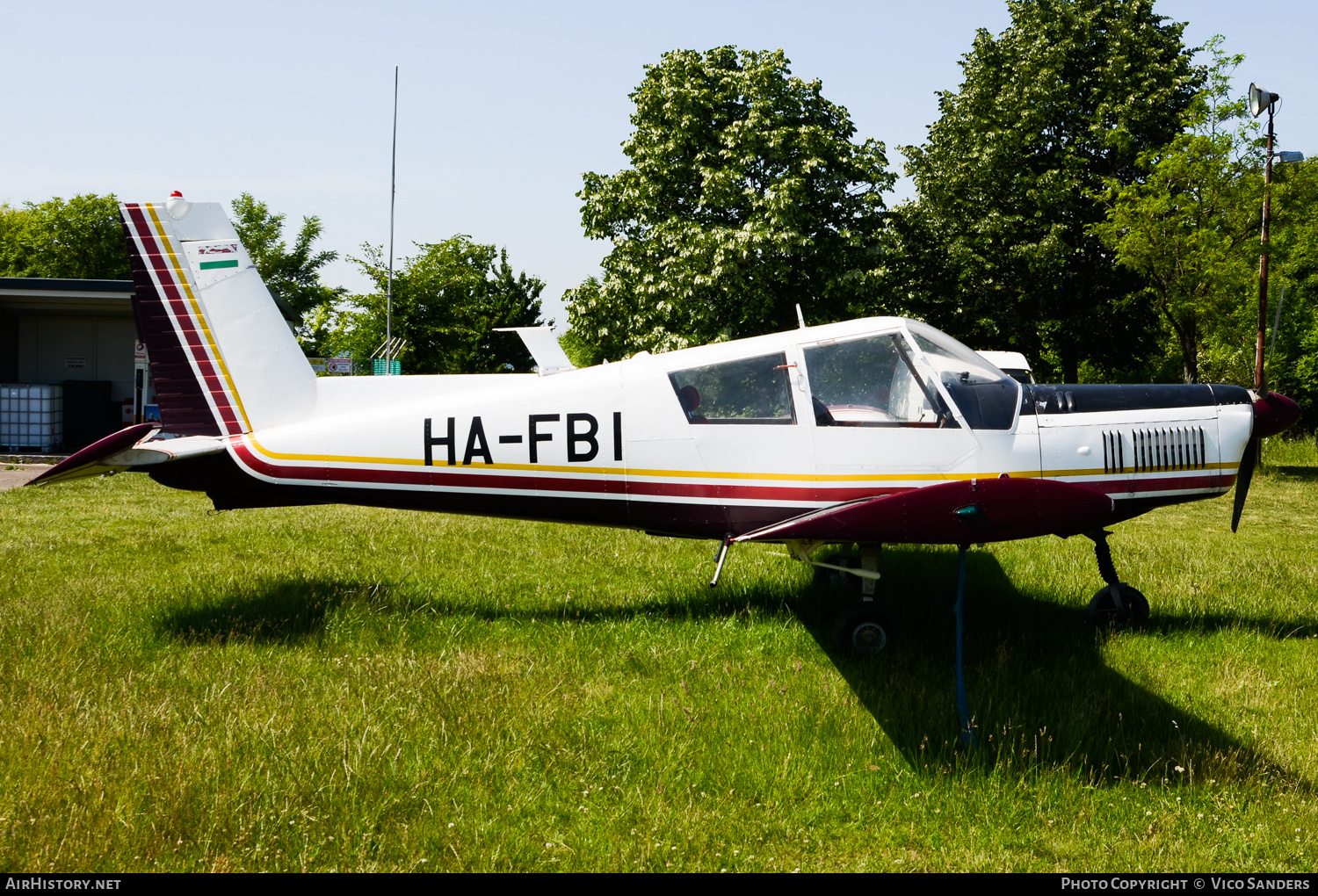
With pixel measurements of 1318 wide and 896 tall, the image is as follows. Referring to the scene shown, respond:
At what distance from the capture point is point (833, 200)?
2769cm

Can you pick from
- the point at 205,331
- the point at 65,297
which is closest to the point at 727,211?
the point at 65,297

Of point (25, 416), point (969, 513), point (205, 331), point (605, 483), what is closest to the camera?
point (969, 513)

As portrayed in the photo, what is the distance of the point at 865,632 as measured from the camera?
5.90 m

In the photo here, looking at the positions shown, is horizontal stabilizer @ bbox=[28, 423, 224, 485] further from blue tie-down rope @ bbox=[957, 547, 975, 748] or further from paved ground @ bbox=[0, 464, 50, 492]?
paved ground @ bbox=[0, 464, 50, 492]

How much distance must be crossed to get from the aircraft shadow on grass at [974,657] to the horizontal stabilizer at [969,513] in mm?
962

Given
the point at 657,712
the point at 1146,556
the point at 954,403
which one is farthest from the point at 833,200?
the point at 657,712

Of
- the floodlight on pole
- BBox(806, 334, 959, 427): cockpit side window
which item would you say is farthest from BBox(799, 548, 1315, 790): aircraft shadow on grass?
the floodlight on pole

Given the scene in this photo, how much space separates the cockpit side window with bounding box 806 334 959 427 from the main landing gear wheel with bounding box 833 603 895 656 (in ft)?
4.39

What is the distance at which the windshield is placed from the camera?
596 centimetres

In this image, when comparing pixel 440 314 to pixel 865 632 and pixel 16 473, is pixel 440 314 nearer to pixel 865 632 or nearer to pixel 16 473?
pixel 16 473

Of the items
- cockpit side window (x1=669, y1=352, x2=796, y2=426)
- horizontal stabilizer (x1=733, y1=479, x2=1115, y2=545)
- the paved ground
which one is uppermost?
cockpit side window (x1=669, y1=352, x2=796, y2=426)

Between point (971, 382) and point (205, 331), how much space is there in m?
5.79

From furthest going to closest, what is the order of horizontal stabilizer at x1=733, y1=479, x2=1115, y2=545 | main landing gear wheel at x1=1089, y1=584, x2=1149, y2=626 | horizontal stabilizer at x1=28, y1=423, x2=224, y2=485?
main landing gear wheel at x1=1089, y1=584, x2=1149, y2=626 → horizontal stabilizer at x1=28, y1=423, x2=224, y2=485 → horizontal stabilizer at x1=733, y1=479, x2=1115, y2=545

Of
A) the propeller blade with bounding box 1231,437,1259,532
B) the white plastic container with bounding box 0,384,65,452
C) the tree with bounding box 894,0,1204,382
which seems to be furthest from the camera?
the tree with bounding box 894,0,1204,382
